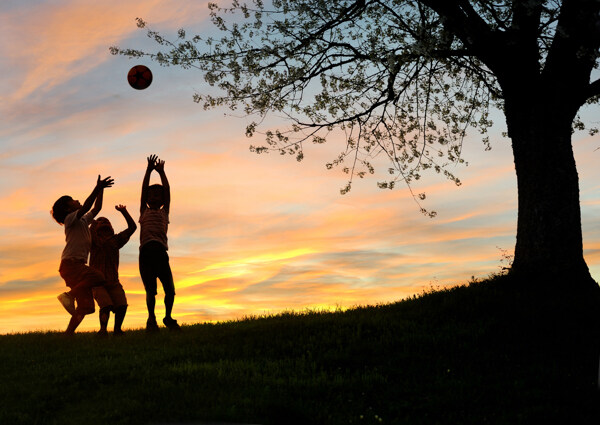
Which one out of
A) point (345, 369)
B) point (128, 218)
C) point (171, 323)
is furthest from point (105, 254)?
point (345, 369)

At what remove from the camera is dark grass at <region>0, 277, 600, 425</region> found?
9094mm

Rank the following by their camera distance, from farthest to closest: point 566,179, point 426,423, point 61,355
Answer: point 566,179 → point 61,355 → point 426,423

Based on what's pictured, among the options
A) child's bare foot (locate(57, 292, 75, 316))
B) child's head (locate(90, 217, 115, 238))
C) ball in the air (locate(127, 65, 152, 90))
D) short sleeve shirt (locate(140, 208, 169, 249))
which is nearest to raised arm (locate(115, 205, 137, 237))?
child's head (locate(90, 217, 115, 238))

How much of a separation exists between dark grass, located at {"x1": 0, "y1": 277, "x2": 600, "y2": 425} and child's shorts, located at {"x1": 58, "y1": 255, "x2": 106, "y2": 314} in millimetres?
980

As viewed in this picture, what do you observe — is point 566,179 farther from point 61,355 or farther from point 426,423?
point 61,355

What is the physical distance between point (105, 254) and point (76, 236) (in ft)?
3.00

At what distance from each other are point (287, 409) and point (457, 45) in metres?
12.9

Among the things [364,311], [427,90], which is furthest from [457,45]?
[364,311]

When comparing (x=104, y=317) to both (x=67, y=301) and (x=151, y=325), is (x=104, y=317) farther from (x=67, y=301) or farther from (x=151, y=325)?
(x=151, y=325)

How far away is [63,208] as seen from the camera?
14.5 metres

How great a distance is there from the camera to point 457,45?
60.4 ft

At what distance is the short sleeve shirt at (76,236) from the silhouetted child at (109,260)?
0.62 meters

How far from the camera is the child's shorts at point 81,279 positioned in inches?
546

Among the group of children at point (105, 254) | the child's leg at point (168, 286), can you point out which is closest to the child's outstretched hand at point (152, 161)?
the group of children at point (105, 254)
